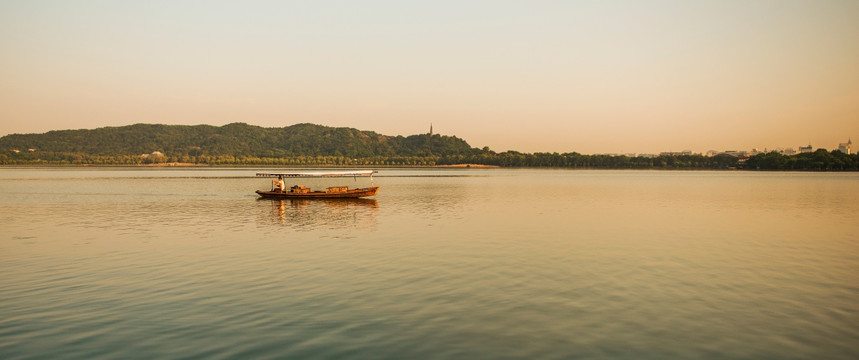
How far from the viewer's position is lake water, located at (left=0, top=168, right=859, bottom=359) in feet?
41.7

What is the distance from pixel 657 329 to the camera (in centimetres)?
1402

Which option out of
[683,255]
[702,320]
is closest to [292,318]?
[702,320]

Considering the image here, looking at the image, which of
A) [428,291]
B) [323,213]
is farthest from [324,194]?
[428,291]

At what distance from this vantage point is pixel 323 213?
48219 mm

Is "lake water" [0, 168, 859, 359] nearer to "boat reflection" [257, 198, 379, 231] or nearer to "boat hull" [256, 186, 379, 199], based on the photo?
"boat reflection" [257, 198, 379, 231]

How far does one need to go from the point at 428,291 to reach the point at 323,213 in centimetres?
3158

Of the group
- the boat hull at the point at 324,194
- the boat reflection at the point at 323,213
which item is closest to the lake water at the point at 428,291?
the boat reflection at the point at 323,213

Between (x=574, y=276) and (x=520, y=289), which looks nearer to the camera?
(x=520, y=289)

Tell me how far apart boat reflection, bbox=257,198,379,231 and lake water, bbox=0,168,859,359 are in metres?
1.91

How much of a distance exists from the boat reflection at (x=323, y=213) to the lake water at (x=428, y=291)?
1.91 meters

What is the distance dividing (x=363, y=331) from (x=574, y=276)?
10358 mm

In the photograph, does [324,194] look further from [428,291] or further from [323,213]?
[428,291]

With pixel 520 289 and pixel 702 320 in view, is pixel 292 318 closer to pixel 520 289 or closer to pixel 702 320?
pixel 520 289

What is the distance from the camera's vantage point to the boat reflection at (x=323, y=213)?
3922 cm
